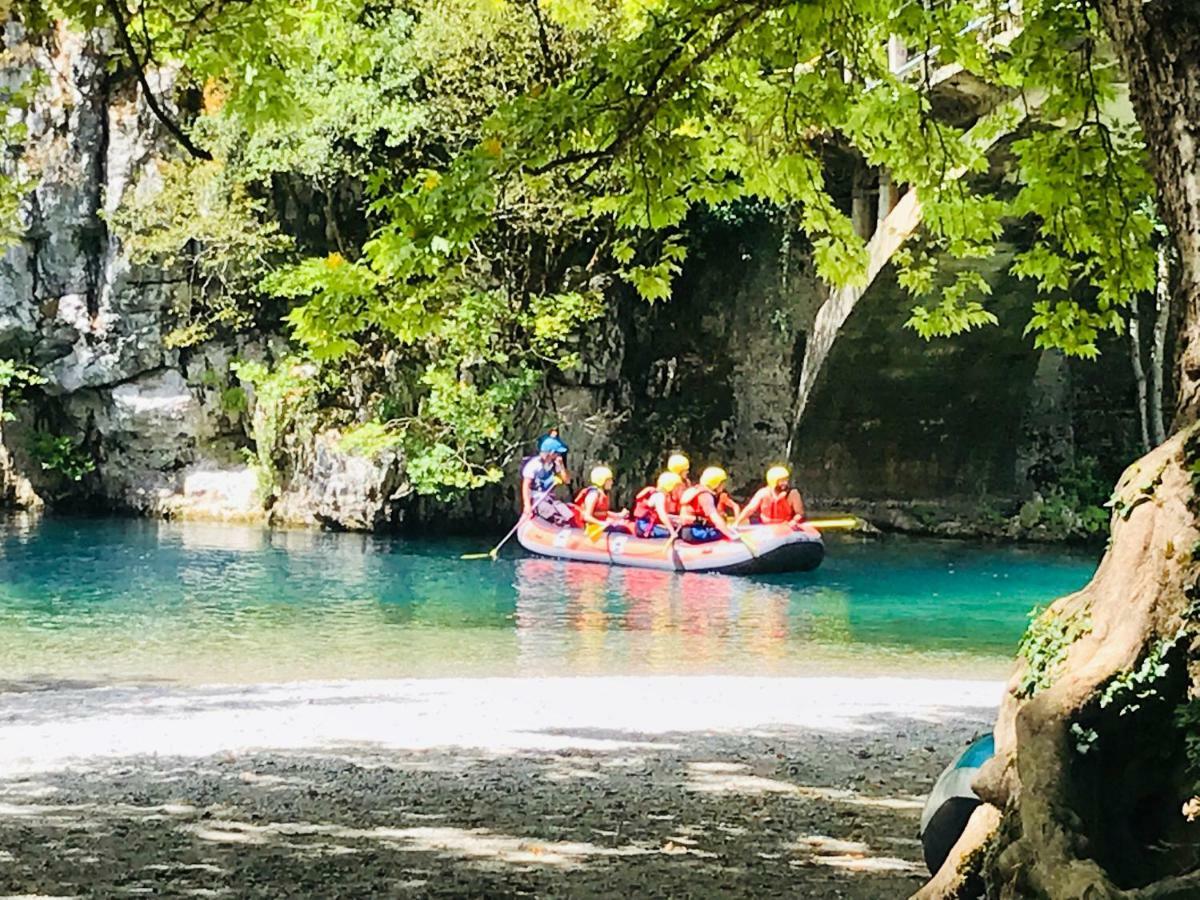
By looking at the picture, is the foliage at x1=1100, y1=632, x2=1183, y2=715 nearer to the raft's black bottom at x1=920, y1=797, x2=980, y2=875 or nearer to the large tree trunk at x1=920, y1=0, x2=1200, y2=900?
the large tree trunk at x1=920, y1=0, x2=1200, y2=900

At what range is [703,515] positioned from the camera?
1858 centimetres

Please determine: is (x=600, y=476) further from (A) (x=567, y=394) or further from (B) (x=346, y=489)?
(B) (x=346, y=489)

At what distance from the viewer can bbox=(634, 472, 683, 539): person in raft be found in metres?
18.6

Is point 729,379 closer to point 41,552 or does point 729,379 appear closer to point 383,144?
point 383,144

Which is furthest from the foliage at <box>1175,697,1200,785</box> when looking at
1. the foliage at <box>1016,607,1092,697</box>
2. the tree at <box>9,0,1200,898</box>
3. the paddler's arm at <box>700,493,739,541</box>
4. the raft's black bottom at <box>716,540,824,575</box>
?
the paddler's arm at <box>700,493,739,541</box>

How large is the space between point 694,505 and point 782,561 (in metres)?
1.73

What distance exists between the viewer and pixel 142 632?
12250 millimetres

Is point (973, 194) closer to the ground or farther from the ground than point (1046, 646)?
farther from the ground

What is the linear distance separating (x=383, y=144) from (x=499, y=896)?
17760 mm

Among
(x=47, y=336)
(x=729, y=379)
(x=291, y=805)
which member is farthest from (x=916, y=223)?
(x=47, y=336)

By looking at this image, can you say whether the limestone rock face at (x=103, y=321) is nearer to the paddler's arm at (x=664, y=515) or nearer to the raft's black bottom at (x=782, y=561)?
the paddler's arm at (x=664, y=515)

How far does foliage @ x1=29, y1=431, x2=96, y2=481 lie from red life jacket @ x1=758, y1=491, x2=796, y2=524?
1188 centimetres

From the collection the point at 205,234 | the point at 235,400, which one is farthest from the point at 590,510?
the point at 205,234

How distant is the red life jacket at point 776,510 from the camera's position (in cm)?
1847
